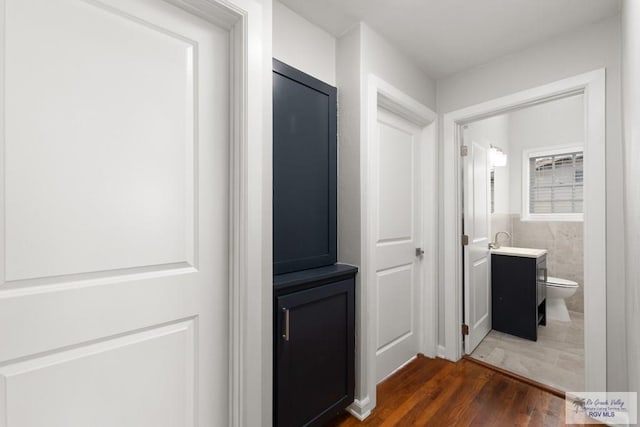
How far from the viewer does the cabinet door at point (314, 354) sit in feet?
4.42

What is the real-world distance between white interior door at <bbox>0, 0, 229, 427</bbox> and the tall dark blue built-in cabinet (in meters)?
0.30

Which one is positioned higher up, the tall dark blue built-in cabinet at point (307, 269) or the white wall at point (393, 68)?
the white wall at point (393, 68)

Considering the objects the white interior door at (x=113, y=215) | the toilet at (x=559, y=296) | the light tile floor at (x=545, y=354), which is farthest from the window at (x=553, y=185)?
the white interior door at (x=113, y=215)

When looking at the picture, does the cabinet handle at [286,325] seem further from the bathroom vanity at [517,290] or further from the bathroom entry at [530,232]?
the bathroom vanity at [517,290]

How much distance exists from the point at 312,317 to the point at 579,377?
220cm

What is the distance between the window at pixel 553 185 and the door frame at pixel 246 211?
413 cm

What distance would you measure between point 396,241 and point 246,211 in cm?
141

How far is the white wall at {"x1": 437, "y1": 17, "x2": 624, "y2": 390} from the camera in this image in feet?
5.36

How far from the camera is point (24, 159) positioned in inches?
32.9

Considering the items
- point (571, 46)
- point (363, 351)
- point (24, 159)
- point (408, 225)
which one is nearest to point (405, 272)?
point (408, 225)

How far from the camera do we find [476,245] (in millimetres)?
2613

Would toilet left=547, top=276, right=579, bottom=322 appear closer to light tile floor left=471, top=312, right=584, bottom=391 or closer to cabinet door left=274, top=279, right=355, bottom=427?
light tile floor left=471, top=312, right=584, bottom=391

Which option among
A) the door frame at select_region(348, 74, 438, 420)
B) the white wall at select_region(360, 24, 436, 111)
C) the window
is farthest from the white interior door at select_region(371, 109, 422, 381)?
the window

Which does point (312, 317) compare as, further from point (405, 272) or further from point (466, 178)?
point (466, 178)
